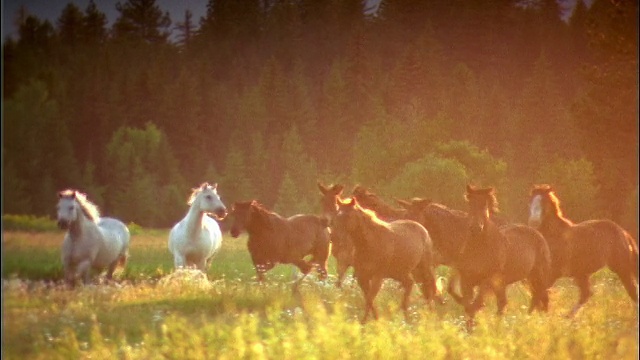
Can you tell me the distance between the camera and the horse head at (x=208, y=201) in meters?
7.84

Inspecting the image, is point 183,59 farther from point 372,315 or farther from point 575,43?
point 575,43

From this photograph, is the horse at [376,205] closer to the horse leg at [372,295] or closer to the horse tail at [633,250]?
the horse leg at [372,295]

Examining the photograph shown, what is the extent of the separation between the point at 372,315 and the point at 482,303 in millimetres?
859

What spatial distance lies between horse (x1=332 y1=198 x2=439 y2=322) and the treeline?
2.48ft

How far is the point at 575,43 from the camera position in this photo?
305 inches

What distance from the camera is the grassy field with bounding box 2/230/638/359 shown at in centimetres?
638

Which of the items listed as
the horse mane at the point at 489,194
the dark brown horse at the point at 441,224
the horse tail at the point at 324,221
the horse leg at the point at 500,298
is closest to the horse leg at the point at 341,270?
the horse tail at the point at 324,221

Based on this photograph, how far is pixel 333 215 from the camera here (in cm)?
705

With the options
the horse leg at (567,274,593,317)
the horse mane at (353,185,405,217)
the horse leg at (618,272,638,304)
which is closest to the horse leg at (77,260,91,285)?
the horse mane at (353,185,405,217)

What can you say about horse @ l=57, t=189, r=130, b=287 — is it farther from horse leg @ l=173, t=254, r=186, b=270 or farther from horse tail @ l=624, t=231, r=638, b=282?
horse tail @ l=624, t=231, r=638, b=282

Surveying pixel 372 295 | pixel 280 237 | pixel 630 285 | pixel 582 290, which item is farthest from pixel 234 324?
pixel 630 285

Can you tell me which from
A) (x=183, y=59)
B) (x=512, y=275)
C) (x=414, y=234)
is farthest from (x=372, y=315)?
(x=183, y=59)

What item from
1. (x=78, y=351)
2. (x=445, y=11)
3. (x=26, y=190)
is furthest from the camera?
(x=445, y=11)

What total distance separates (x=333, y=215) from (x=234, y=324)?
1.11 m
